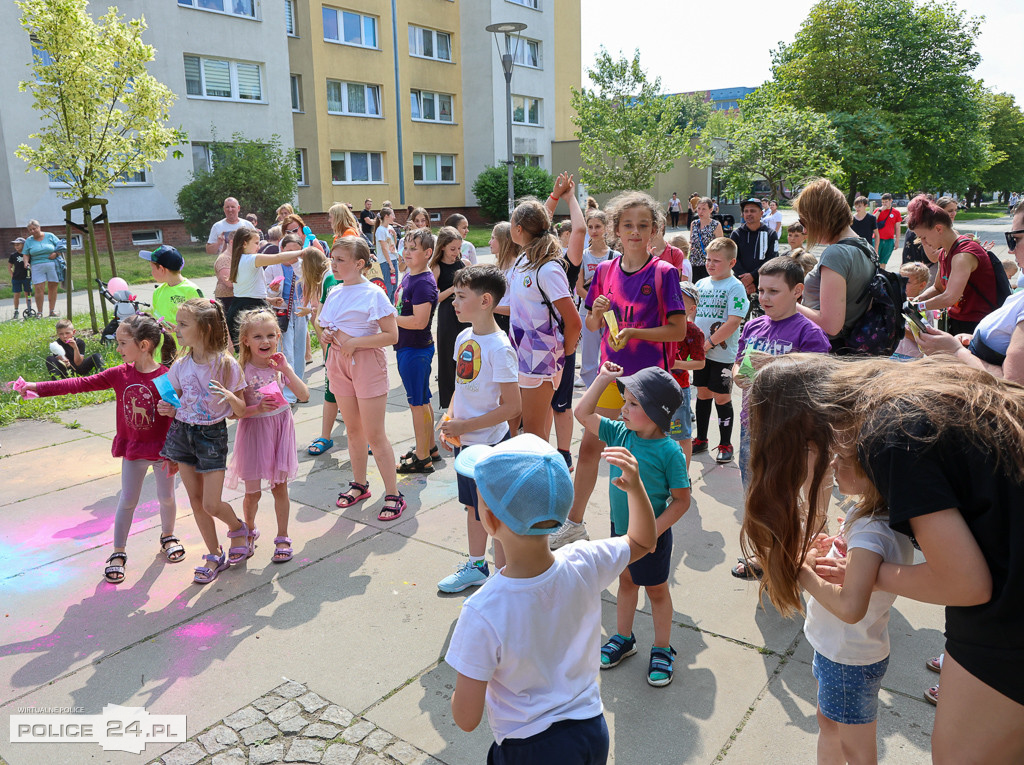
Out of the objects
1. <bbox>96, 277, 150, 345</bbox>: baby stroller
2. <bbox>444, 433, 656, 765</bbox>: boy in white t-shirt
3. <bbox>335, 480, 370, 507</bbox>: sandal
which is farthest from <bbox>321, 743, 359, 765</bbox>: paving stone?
<bbox>96, 277, 150, 345</bbox>: baby stroller

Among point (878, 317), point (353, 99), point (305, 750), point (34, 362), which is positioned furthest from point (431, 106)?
Answer: point (305, 750)

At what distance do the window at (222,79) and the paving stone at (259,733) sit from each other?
2540 centimetres

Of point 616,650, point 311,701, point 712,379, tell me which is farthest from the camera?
point 712,379

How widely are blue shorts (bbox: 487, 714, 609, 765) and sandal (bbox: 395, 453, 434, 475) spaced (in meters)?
4.08

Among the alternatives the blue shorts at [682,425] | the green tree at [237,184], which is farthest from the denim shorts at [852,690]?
the green tree at [237,184]

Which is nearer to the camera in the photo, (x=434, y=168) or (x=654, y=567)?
(x=654, y=567)

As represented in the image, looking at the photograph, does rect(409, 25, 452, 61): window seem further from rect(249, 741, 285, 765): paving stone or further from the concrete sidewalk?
rect(249, 741, 285, 765): paving stone

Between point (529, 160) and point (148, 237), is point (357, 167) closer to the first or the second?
point (148, 237)

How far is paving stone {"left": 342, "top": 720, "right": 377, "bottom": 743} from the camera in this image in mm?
2943

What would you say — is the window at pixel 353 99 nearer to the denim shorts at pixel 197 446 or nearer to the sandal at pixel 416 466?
the sandal at pixel 416 466

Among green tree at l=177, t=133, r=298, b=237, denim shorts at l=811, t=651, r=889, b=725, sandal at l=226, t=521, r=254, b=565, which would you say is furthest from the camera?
green tree at l=177, t=133, r=298, b=237

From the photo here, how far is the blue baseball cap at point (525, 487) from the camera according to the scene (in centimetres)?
184

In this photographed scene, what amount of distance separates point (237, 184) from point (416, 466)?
65.2 feet

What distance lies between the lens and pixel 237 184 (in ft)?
74.7
